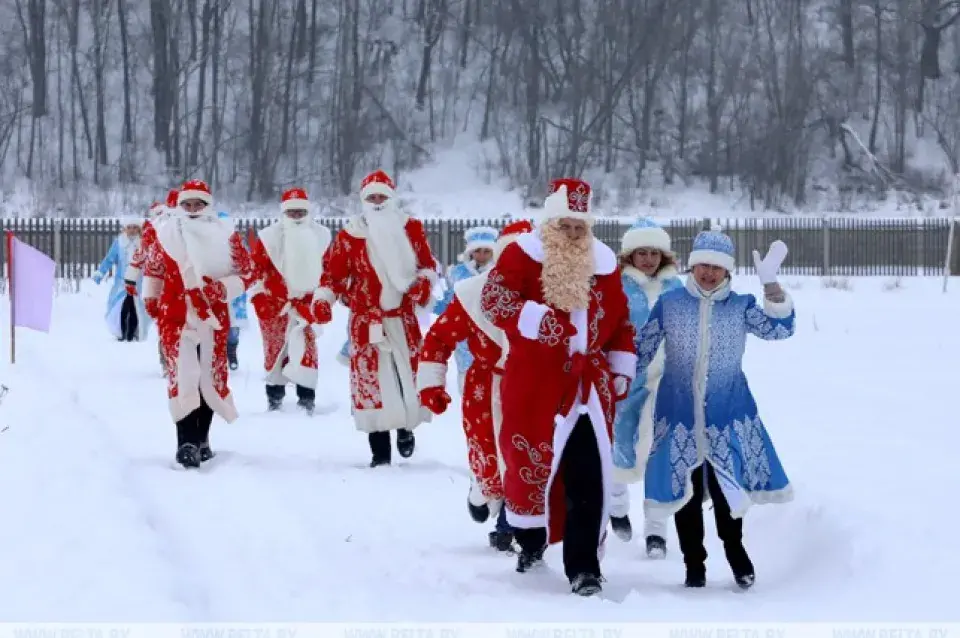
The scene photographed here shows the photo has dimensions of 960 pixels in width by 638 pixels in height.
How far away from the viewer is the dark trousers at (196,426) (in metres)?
9.52

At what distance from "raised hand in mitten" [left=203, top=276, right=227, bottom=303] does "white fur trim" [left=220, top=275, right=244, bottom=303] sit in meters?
0.02

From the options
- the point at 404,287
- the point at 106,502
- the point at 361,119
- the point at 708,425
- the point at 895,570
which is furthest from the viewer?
the point at 361,119

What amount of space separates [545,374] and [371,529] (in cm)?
179

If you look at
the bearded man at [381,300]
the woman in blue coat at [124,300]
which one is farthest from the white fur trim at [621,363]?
the woman in blue coat at [124,300]

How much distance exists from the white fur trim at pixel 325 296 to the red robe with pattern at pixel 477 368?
2743 millimetres

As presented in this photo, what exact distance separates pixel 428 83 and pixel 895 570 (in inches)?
1688

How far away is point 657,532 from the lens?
732 cm

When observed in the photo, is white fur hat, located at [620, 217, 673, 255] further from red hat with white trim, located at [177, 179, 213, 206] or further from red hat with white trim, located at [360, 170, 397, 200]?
red hat with white trim, located at [177, 179, 213, 206]

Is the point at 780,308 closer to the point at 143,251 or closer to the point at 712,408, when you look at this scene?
the point at 712,408

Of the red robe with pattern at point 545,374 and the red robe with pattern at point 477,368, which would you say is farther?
the red robe with pattern at point 477,368

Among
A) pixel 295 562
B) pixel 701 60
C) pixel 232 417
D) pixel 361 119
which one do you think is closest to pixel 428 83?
pixel 361 119

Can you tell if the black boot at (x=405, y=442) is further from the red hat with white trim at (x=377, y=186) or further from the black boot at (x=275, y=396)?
the black boot at (x=275, y=396)

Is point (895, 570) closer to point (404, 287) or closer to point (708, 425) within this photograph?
point (708, 425)

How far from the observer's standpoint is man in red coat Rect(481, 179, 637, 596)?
20.3ft
